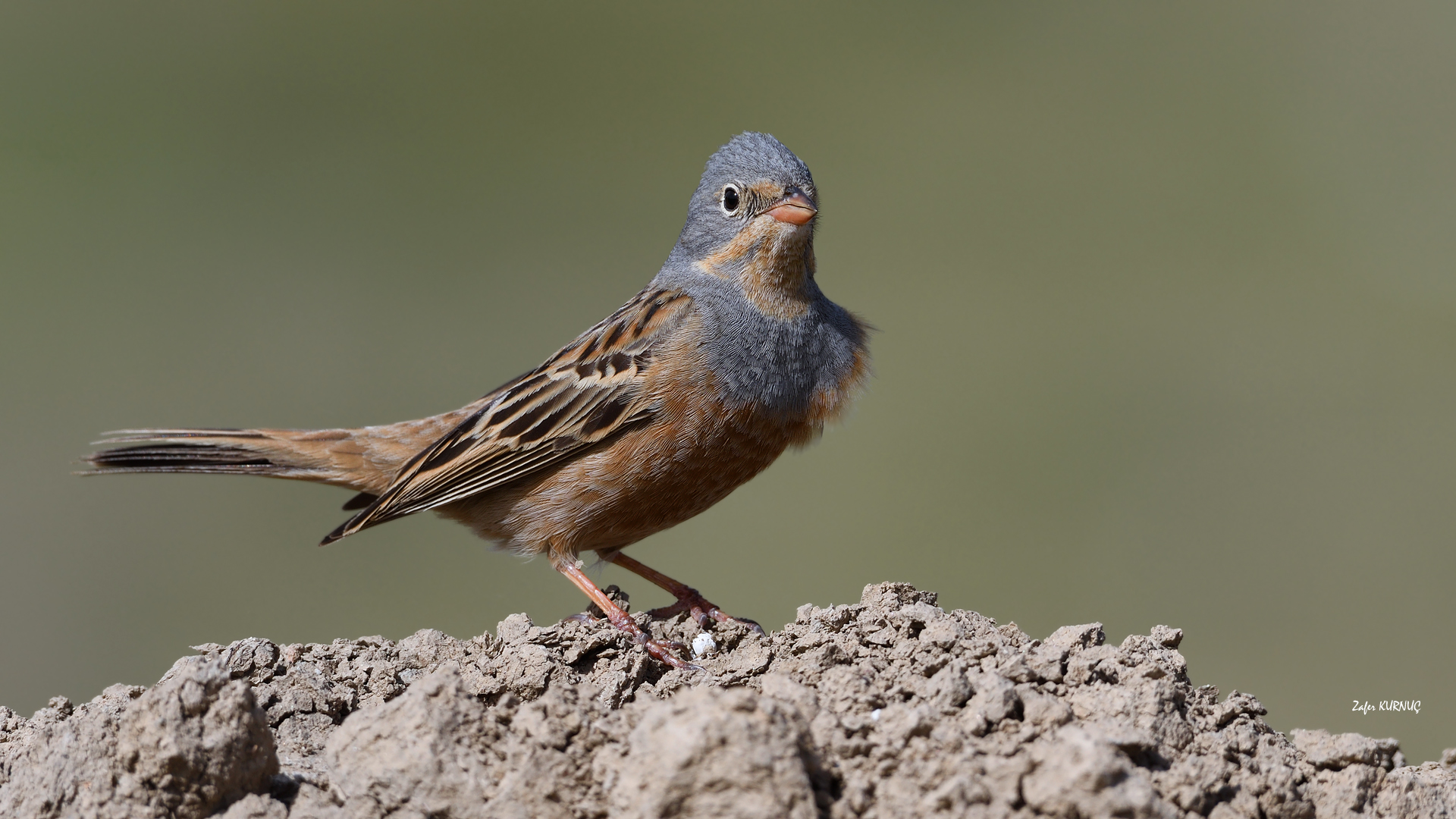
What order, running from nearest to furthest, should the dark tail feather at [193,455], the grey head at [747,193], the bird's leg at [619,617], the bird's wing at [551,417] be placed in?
the bird's leg at [619,617]
the bird's wing at [551,417]
the grey head at [747,193]
the dark tail feather at [193,455]

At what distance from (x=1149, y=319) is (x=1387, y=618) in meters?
5.04

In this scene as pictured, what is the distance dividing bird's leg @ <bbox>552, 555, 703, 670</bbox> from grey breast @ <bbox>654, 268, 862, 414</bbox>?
3.89 feet

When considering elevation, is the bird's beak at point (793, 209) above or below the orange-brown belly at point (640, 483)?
above

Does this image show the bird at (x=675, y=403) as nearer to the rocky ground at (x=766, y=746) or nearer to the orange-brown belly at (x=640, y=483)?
the orange-brown belly at (x=640, y=483)

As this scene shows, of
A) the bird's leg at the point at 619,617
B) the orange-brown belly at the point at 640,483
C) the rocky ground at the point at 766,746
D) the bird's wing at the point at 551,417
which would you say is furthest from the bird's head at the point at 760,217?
the rocky ground at the point at 766,746

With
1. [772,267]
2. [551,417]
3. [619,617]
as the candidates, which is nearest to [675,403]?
[551,417]

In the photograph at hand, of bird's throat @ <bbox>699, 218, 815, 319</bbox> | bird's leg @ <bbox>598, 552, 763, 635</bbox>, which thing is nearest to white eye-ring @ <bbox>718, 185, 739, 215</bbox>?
bird's throat @ <bbox>699, 218, 815, 319</bbox>

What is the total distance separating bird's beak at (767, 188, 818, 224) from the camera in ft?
21.3

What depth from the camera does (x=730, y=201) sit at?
681 centimetres

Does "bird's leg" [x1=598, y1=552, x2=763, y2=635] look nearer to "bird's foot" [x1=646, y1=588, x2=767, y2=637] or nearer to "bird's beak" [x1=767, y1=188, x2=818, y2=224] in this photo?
"bird's foot" [x1=646, y1=588, x2=767, y2=637]

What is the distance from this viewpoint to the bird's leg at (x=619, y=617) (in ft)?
17.2

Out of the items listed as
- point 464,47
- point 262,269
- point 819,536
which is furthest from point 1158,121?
point 262,269

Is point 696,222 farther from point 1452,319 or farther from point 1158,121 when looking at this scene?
point 1158,121

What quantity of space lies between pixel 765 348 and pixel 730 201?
0.94m
